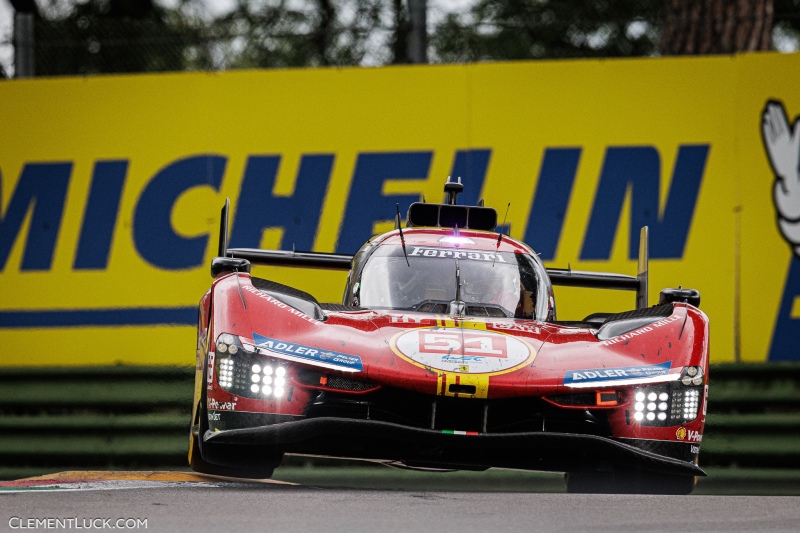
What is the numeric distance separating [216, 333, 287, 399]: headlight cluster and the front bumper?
187 millimetres

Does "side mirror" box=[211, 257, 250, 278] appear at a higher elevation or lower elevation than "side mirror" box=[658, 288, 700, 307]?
lower

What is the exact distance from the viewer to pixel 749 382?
940 centimetres

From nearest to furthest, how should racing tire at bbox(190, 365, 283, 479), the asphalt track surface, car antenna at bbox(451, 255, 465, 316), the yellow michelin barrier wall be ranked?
the asphalt track surface → racing tire at bbox(190, 365, 283, 479) → car antenna at bbox(451, 255, 465, 316) → the yellow michelin barrier wall

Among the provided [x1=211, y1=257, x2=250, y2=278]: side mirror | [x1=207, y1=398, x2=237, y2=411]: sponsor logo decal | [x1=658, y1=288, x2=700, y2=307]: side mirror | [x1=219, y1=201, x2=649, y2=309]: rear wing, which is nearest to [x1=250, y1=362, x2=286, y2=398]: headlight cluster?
[x1=207, y1=398, x2=237, y2=411]: sponsor logo decal

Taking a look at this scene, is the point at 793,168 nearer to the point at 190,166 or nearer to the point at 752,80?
the point at 752,80

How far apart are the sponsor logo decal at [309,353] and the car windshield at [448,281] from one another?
1.30 meters

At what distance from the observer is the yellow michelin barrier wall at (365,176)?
388 inches

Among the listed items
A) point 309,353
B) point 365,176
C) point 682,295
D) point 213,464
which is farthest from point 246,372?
point 365,176

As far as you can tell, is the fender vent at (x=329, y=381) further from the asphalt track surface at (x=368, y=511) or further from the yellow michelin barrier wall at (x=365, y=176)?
the yellow michelin barrier wall at (x=365, y=176)

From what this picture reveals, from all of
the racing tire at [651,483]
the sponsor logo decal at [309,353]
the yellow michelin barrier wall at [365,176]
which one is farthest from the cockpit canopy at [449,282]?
the yellow michelin barrier wall at [365,176]

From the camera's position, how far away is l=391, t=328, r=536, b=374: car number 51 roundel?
19.1 ft

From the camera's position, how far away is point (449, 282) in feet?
24.4

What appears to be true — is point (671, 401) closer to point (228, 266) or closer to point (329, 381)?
point (329, 381)

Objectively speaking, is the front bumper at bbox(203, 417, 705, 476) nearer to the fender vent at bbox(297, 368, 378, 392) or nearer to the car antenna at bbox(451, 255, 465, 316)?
the fender vent at bbox(297, 368, 378, 392)
